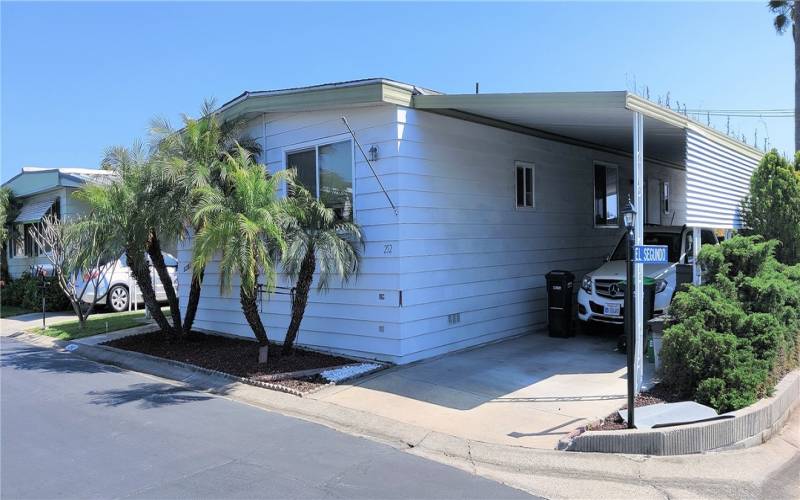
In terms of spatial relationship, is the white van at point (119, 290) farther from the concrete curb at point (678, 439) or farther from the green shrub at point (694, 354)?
the concrete curb at point (678, 439)

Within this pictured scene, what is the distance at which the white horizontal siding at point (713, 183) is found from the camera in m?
8.73

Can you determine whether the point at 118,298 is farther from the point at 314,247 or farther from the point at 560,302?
the point at 560,302

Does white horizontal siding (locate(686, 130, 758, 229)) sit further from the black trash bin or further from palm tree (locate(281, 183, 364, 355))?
palm tree (locate(281, 183, 364, 355))

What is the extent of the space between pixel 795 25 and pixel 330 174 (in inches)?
780

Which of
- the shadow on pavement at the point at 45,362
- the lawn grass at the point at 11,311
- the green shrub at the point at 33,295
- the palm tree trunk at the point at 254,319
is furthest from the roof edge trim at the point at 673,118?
the lawn grass at the point at 11,311

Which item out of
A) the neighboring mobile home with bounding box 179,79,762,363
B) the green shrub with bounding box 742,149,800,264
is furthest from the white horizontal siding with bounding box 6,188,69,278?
the green shrub with bounding box 742,149,800,264

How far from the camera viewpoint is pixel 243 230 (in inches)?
281

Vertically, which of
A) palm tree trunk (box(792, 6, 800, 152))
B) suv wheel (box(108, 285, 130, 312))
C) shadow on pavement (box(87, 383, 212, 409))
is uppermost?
palm tree trunk (box(792, 6, 800, 152))

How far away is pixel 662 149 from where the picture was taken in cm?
1216

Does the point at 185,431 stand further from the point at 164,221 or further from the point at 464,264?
the point at 464,264

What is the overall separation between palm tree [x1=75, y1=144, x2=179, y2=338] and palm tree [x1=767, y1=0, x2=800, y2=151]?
1947cm

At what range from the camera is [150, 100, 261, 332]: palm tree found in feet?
28.7

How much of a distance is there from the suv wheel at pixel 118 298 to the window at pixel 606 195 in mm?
12963

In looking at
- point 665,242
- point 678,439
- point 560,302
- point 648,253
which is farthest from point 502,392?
point 665,242
